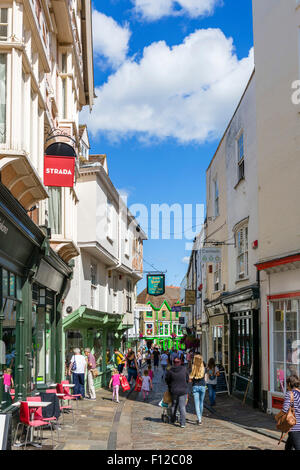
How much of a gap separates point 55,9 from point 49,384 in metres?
10.4

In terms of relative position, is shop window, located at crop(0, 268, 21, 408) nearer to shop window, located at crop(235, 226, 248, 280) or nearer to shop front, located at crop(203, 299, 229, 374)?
shop window, located at crop(235, 226, 248, 280)

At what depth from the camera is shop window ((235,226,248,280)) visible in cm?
1923

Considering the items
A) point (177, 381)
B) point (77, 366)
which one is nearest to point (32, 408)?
point (177, 381)

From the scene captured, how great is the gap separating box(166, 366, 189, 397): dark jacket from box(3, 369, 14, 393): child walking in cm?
→ 418

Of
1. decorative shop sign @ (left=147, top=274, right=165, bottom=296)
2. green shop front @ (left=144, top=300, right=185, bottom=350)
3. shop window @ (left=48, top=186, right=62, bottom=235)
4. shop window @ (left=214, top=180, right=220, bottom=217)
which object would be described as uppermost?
shop window @ (left=214, top=180, right=220, bottom=217)

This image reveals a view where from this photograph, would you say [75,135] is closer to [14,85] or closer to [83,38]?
[83,38]

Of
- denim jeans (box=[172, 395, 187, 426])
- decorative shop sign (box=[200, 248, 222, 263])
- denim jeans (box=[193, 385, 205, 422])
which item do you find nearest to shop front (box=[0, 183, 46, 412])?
denim jeans (box=[172, 395, 187, 426])

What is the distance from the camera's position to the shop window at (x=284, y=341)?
1416 cm

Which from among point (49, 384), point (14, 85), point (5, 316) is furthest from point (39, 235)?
point (49, 384)

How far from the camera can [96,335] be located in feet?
80.5

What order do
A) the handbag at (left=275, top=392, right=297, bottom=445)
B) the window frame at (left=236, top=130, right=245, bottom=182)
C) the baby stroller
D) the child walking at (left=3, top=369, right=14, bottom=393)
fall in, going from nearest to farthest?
the handbag at (left=275, top=392, right=297, bottom=445) < the child walking at (left=3, top=369, right=14, bottom=393) < the baby stroller < the window frame at (left=236, top=130, right=245, bottom=182)

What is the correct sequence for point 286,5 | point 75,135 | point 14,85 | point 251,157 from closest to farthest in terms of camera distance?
1. point 14,85
2. point 286,5
3. point 251,157
4. point 75,135

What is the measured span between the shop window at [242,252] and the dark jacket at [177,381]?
5.91 m

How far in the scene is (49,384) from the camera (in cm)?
1583
